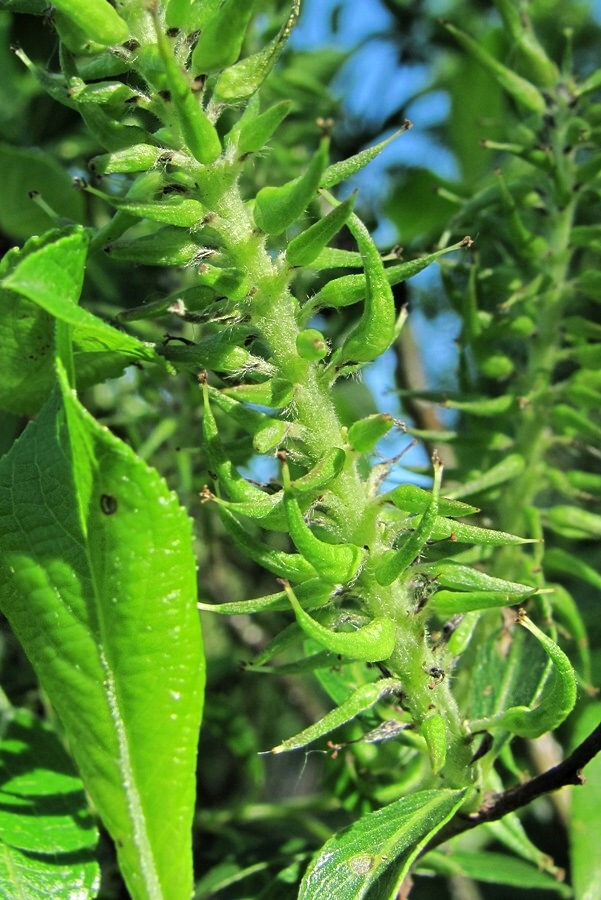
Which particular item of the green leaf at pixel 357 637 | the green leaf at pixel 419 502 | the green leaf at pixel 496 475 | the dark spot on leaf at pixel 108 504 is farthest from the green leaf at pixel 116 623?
the green leaf at pixel 496 475

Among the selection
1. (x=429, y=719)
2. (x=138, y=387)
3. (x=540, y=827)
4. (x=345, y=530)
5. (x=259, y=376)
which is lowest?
(x=540, y=827)

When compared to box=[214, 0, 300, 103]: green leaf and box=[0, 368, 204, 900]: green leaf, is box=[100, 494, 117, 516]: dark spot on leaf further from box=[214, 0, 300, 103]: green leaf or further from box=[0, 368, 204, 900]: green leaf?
box=[214, 0, 300, 103]: green leaf

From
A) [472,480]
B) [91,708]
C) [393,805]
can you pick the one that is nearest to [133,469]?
[91,708]

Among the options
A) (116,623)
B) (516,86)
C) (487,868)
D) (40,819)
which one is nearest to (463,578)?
(116,623)

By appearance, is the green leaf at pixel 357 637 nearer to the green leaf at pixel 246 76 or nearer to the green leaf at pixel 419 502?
the green leaf at pixel 419 502

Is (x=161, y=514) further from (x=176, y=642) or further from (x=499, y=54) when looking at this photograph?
(x=499, y=54)

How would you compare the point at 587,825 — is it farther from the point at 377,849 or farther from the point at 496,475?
the point at 377,849

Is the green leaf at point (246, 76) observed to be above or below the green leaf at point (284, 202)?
above
